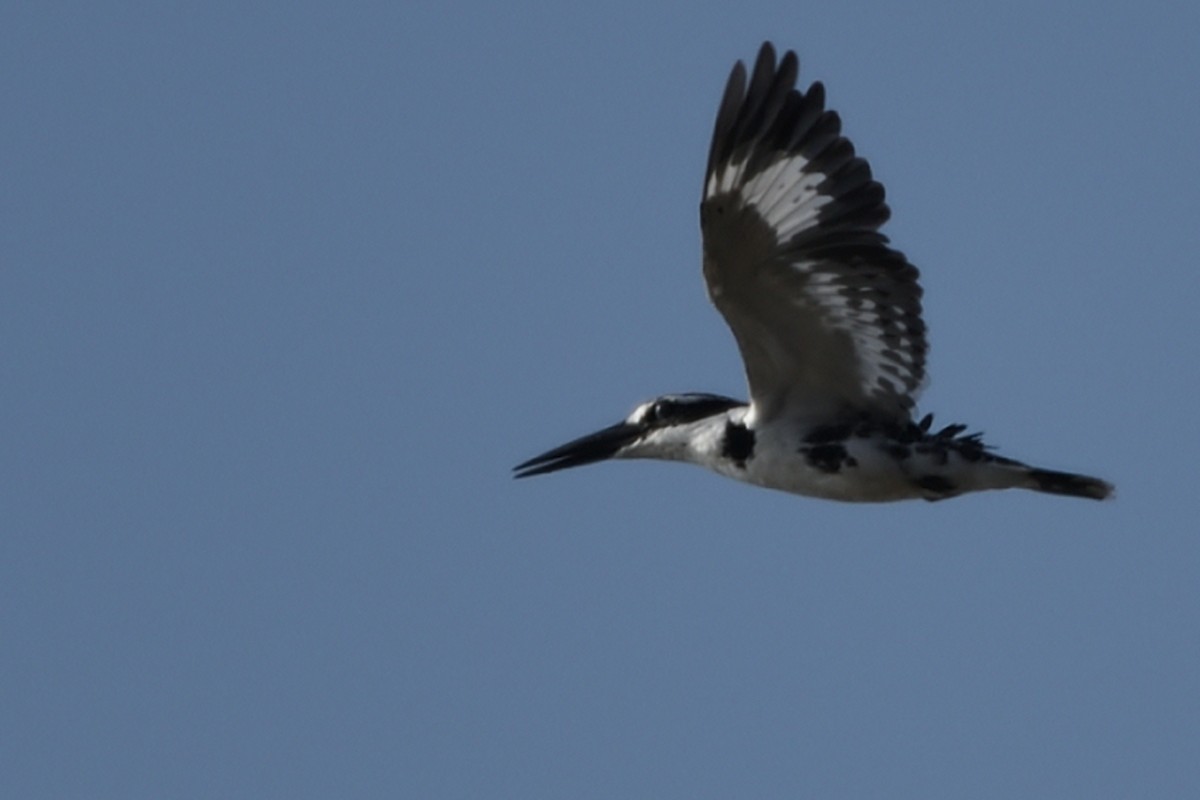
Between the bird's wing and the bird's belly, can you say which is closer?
the bird's wing

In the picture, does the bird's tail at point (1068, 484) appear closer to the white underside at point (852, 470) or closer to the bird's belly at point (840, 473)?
the white underside at point (852, 470)

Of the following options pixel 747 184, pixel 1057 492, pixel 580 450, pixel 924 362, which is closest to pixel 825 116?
pixel 747 184

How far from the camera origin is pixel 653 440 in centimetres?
1513

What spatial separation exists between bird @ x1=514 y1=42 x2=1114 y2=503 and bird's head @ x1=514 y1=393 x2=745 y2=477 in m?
0.76

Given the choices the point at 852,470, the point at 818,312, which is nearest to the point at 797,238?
the point at 818,312

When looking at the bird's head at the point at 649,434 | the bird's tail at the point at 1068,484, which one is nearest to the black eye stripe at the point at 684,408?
the bird's head at the point at 649,434

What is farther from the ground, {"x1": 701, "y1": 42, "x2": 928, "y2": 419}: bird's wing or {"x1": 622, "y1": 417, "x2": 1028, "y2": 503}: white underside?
{"x1": 701, "y1": 42, "x2": 928, "y2": 419}: bird's wing

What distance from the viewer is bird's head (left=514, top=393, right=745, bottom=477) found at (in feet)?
48.7

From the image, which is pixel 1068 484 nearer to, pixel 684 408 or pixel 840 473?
pixel 840 473

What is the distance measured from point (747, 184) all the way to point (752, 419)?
1.42 meters

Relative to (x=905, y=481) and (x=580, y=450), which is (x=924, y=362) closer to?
(x=905, y=481)

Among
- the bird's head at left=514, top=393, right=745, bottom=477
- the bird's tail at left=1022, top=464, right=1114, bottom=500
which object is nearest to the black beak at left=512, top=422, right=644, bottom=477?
the bird's head at left=514, top=393, right=745, bottom=477

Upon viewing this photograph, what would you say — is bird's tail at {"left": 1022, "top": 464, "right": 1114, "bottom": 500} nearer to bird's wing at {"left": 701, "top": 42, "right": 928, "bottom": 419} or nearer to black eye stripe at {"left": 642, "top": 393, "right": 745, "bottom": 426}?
bird's wing at {"left": 701, "top": 42, "right": 928, "bottom": 419}

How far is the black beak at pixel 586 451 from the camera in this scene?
1559cm
